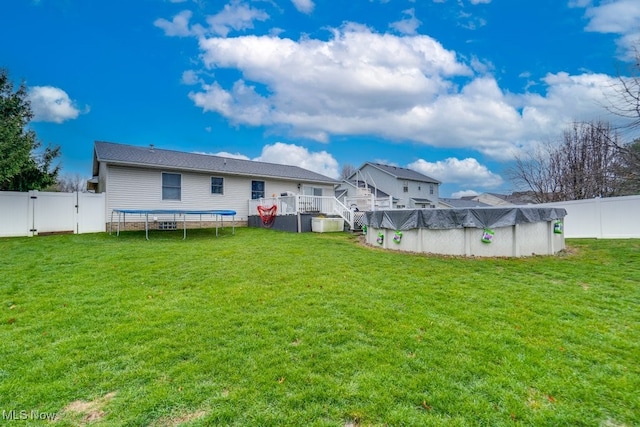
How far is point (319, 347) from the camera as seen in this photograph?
9.24 feet

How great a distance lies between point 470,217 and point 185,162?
12991 mm

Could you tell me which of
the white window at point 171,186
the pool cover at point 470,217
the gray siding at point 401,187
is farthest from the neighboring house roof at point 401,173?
the pool cover at point 470,217

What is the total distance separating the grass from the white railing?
769 cm

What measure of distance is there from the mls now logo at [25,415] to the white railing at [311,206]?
36.8 feet

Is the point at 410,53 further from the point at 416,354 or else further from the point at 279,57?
the point at 416,354

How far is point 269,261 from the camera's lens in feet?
21.7

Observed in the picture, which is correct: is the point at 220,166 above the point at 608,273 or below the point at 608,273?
above

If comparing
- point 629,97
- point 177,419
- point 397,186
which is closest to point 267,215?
point 177,419

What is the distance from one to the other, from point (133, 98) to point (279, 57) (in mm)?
8680

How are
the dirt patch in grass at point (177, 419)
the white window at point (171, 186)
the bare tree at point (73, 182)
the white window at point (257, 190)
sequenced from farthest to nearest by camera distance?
→ the bare tree at point (73, 182), the white window at point (257, 190), the white window at point (171, 186), the dirt patch in grass at point (177, 419)

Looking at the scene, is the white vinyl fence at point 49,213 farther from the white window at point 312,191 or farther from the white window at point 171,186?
the white window at point 312,191

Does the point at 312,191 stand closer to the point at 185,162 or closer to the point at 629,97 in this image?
the point at 185,162

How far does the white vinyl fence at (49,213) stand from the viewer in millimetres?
10609

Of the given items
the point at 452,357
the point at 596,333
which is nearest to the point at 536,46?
the point at 596,333
